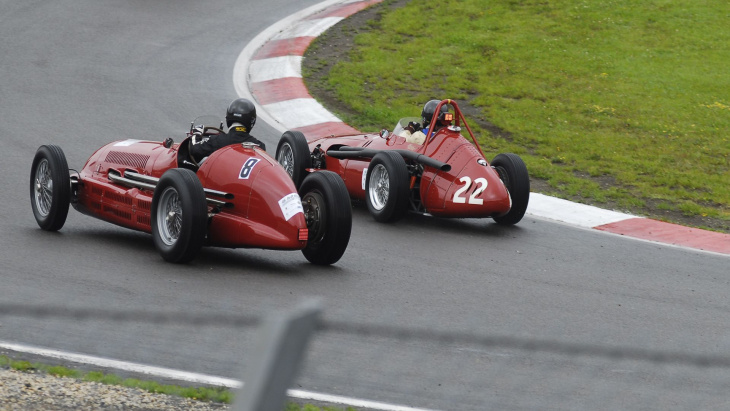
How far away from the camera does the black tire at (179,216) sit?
728 centimetres

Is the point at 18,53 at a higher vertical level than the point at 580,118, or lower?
higher

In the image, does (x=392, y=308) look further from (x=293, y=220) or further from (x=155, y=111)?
(x=155, y=111)

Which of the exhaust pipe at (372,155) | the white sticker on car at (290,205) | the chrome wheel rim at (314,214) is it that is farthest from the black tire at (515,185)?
the white sticker on car at (290,205)

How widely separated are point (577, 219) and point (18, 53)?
9888 mm

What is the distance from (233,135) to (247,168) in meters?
0.63

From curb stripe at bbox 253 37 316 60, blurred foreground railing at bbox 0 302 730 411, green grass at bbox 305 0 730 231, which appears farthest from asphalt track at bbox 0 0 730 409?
curb stripe at bbox 253 37 316 60

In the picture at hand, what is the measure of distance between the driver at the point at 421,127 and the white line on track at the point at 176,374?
5.93 meters

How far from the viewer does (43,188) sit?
8.73 meters

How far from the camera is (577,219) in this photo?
36.0ft

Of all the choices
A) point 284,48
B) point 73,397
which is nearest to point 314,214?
point 73,397

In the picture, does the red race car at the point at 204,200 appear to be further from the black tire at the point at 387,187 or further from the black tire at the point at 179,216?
the black tire at the point at 387,187

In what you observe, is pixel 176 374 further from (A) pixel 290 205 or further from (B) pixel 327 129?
(B) pixel 327 129

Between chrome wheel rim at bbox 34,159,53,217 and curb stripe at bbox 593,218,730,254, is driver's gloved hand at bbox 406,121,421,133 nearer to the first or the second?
curb stripe at bbox 593,218,730,254

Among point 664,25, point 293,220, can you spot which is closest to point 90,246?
point 293,220
